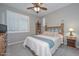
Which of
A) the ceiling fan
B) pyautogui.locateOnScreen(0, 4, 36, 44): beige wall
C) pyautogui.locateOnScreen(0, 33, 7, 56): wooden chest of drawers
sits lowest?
pyautogui.locateOnScreen(0, 33, 7, 56): wooden chest of drawers

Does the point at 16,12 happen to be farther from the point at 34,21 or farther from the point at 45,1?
the point at 45,1

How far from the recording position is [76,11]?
72.0 inches

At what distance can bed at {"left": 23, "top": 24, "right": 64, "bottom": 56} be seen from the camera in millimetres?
1739

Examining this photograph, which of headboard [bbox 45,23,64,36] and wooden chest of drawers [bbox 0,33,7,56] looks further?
headboard [bbox 45,23,64,36]

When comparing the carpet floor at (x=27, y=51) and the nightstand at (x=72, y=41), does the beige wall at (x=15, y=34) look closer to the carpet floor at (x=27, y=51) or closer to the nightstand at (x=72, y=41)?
the carpet floor at (x=27, y=51)

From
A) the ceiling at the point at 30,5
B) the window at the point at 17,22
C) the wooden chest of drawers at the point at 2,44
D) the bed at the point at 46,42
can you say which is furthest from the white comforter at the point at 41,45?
the ceiling at the point at 30,5

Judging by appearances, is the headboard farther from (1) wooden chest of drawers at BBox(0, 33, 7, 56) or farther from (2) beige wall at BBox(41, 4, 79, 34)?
(1) wooden chest of drawers at BBox(0, 33, 7, 56)

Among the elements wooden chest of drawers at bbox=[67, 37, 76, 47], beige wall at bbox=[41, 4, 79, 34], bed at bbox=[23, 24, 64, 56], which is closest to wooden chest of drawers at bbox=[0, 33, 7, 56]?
bed at bbox=[23, 24, 64, 56]

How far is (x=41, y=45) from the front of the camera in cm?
174

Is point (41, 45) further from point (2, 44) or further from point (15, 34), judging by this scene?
point (2, 44)

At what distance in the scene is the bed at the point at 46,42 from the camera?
1.74m

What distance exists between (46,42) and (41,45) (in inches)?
4.2

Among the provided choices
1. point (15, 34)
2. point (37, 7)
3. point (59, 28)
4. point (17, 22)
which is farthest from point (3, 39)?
point (59, 28)

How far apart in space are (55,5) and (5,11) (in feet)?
3.02
